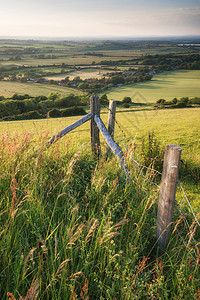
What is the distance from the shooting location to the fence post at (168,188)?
7.20 ft

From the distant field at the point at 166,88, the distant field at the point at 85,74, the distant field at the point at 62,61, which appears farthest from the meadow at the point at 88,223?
the distant field at the point at 62,61

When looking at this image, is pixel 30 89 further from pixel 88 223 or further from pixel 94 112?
pixel 88 223

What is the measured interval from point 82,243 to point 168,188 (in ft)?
3.66

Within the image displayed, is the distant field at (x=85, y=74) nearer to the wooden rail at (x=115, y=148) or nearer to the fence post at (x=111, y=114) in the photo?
the fence post at (x=111, y=114)

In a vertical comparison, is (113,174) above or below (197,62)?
below

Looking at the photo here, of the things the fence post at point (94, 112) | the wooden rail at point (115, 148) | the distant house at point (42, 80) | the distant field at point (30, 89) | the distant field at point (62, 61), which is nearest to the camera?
the wooden rail at point (115, 148)

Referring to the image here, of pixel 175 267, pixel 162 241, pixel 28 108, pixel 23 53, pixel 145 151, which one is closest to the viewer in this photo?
pixel 175 267

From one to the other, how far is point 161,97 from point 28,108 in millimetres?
32705

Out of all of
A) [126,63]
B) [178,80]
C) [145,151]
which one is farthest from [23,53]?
[145,151]

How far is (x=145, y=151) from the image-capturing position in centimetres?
602

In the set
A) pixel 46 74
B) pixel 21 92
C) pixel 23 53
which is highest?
pixel 23 53

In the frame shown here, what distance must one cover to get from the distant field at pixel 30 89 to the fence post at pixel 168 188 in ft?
200

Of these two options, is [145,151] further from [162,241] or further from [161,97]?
[161,97]

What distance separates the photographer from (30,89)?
2660 inches
